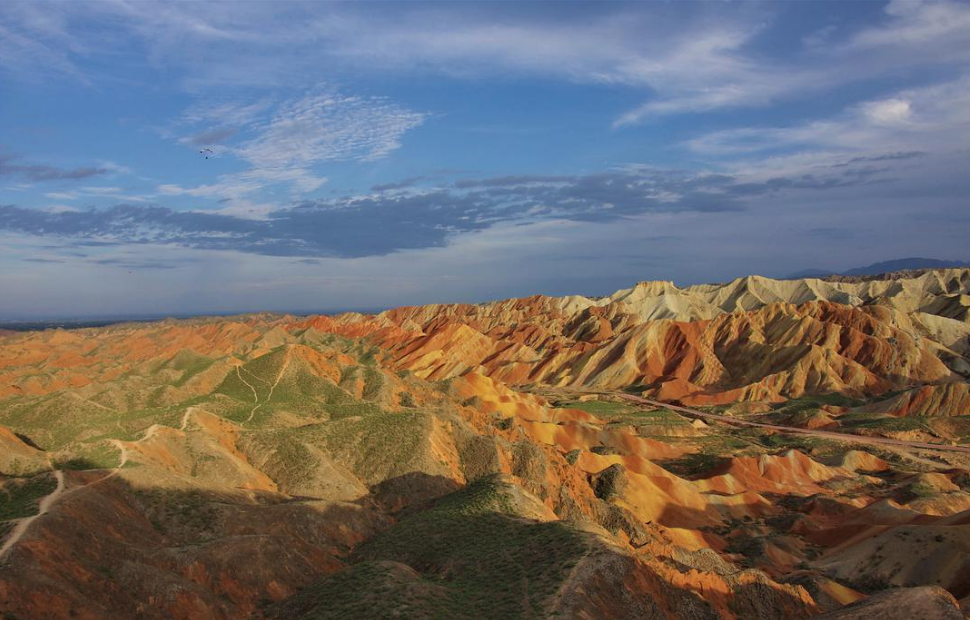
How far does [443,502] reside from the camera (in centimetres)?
4300

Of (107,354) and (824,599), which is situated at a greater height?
(107,354)

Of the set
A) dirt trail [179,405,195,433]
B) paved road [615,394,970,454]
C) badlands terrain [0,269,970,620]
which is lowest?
paved road [615,394,970,454]

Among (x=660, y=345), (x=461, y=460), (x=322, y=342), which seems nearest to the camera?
(x=461, y=460)

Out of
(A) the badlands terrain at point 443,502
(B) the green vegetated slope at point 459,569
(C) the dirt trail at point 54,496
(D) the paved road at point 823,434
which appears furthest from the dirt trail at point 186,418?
(D) the paved road at point 823,434

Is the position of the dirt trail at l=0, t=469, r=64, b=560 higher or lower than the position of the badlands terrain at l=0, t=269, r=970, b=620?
higher

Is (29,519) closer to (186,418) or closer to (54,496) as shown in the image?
(54,496)

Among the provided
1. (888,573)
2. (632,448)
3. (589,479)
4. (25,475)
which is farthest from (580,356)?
(25,475)

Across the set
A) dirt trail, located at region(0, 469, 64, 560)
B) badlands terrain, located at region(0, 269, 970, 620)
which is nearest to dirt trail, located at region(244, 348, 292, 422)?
badlands terrain, located at region(0, 269, 970, 620)

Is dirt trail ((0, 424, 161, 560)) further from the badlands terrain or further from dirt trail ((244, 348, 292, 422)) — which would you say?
dirt trail ((244, 348, 292, 422))

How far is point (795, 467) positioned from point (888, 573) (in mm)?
33307

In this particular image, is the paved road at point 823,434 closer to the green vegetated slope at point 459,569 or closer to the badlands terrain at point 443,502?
the badlands terrain at point 443,502

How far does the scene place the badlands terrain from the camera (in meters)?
27.8

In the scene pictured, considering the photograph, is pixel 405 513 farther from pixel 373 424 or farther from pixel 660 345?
pixel 660 345

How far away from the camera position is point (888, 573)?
141ft
